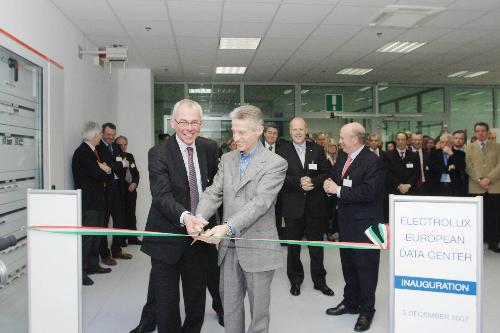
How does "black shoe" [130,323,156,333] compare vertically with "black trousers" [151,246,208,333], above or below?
below

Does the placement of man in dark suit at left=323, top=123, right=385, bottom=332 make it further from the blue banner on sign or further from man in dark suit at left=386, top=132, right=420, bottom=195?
man in dark suit at left=386, top=132, right=420, bottom=195

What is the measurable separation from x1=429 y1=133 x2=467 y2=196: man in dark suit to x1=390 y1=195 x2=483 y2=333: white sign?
14.8ft

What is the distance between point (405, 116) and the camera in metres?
11.1

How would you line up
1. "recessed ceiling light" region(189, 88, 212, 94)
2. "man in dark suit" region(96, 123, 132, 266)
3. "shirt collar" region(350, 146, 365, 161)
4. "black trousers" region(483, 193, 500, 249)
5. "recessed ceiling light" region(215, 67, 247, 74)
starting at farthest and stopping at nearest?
1. "recessed ceiling light" region(189, 88, 212, 94)
2. "recessed ceiling light" region(215, 67, 247, 74)
3. "black trousers" region(483, 193, 500, 249)
4. "man in dark suit" region(96, 123, 132, 266)
5. "shirt collar" region(350, 146, 365, 161)

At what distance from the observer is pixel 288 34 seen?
248 inches

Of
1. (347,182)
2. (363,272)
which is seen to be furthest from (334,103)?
(363,272)

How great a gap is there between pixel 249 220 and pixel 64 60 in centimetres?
404

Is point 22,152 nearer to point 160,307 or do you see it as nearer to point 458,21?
point 160,307

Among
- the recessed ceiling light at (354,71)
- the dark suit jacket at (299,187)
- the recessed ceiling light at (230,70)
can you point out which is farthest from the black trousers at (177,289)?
the recessed ceiling light at (354,71)

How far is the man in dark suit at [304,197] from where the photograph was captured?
13.5 ft

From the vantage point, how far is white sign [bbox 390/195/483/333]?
2.05 metres

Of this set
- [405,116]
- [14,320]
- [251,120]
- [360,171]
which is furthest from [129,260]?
[405,116]

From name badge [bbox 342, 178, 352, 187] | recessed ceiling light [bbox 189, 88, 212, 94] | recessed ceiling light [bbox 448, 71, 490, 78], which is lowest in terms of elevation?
name badge [bbox 342, 178, 352, 187]

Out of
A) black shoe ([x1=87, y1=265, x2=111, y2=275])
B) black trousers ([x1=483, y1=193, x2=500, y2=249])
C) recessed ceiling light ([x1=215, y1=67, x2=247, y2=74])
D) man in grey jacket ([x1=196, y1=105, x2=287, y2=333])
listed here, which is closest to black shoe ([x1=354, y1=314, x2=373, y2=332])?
man in grey jacket ([x1=196, y1=105, x2=287, y2=333])
